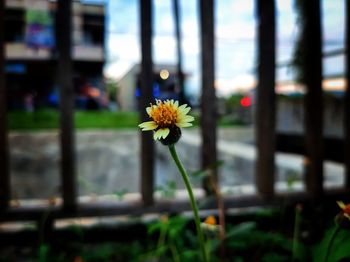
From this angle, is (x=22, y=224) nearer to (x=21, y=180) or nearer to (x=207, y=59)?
(x=207, y=59)

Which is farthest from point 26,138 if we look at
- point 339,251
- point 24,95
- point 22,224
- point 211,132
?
point 24,95

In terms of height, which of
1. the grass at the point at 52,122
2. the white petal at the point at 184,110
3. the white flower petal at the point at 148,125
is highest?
the white petal at the point at 184,110

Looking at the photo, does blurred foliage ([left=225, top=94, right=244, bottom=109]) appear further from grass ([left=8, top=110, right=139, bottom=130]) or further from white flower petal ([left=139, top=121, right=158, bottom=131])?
white flower petal ([left=139, top=121, right=158, bottom=131])

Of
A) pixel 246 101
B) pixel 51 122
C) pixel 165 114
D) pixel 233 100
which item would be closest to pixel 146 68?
pixel 165 114

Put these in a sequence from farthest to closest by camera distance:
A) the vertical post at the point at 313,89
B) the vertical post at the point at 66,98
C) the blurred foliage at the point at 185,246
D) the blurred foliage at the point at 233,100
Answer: the blurred foliage at the point at 233,100
the vertical post at the point at 313,89
the vertical post at the point at 66,98
the blurred foliage at the point at 185,246

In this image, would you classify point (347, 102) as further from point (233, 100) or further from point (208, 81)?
point (233, 100)

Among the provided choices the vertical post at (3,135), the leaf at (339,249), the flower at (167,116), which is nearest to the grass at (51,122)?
the vertical post at (3,135)

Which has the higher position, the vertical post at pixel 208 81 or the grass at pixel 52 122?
the vertical post at pixel 208 81

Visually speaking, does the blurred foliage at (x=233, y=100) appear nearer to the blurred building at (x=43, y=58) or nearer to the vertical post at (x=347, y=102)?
the blurred building at (x=43, y=58)
